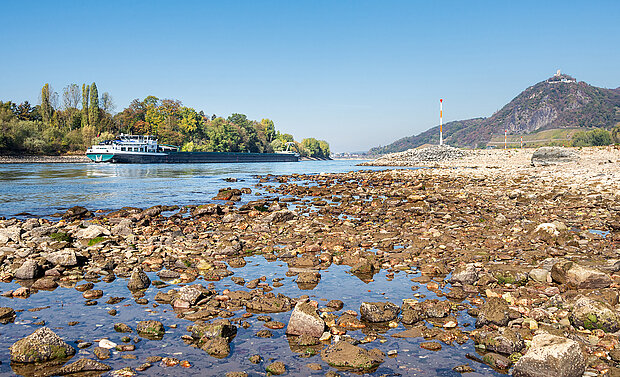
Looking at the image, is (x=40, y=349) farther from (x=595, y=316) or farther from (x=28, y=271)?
(x=595, y=316)

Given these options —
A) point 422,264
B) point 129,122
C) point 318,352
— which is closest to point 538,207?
point 422,264

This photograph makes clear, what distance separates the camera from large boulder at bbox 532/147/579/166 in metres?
40.9

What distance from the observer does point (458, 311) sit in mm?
6582

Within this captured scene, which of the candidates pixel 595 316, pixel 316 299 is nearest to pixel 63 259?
pixel 316 299

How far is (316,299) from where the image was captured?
7.32 metres

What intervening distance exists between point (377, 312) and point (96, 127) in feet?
428

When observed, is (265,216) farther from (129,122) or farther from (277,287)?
(129,122)

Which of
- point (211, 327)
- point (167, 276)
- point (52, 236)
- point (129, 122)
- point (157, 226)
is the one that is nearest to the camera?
point (211, 327)

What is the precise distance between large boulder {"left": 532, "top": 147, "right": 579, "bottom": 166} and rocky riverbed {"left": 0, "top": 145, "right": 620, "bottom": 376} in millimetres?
31218

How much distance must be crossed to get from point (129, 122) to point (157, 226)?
137711mm

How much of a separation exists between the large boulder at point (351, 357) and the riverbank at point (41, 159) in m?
107

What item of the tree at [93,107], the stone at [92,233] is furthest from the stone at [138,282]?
the tree at [93,107]

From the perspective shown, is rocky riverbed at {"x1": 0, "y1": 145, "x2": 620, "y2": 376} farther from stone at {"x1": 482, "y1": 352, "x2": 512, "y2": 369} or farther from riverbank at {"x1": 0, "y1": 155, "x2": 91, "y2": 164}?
riverbank at {"x1": 0, "y1": 155, "x2": 91, "y2": 164}

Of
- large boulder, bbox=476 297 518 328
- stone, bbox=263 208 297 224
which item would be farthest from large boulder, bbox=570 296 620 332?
stone, bbox=263 208 297 224
